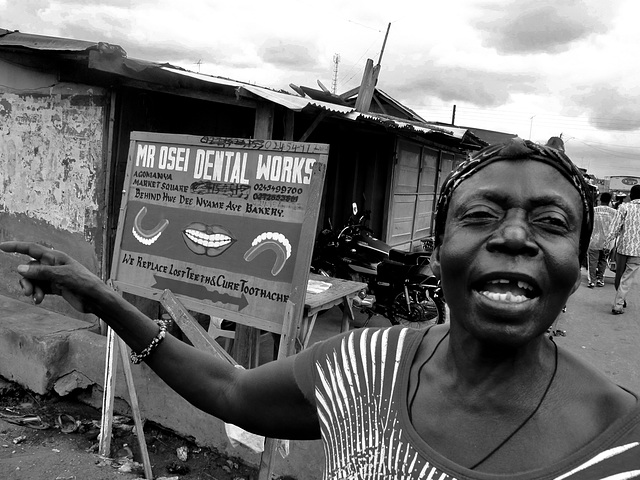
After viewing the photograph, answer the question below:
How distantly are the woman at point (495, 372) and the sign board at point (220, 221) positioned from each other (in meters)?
1.44

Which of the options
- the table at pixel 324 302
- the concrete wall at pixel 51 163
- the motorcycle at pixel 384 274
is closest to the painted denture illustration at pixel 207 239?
the table at pixel 324 302

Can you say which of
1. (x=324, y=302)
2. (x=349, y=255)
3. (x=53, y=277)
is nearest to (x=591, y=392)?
(x=53, y=277)

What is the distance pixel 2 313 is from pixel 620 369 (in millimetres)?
6079

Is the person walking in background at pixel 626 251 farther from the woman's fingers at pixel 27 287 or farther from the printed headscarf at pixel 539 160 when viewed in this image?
the woman's fingers at pixel 27 287

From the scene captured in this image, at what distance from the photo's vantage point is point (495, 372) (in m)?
1.00

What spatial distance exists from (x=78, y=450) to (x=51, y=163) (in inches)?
122

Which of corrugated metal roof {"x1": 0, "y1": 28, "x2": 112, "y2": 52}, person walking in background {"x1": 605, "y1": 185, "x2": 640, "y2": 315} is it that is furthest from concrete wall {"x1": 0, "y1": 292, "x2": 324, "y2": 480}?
person walking in background {"x1": 605, "y1": 185, "x2": 640, "y2": 315}

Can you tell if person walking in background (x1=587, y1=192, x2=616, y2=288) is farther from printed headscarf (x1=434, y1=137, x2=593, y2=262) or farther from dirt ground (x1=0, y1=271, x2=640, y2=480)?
printed headscarf (x1=434, y1=137, x2=593, y2=262)

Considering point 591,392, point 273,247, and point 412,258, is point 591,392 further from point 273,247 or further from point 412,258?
point 412,258

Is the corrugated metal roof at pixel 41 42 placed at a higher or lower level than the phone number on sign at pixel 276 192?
higher

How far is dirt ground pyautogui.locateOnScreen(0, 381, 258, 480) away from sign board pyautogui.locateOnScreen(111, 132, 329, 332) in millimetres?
1339

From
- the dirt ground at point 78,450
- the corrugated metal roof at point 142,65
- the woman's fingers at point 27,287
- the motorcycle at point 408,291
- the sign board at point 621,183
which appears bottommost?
the dirt ground at point 78,450

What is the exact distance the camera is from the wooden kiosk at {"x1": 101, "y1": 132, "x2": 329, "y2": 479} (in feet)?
8.64

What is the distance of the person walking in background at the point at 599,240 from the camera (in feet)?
28.6
